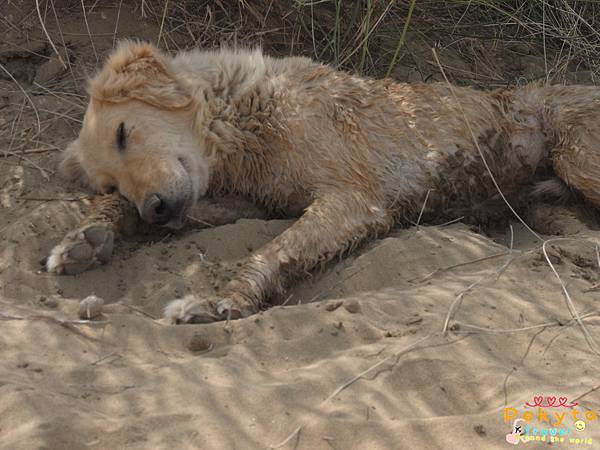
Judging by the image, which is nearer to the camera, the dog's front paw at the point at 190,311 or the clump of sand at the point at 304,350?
the clump of sand at the point at 304,350

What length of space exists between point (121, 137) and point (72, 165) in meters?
0.63

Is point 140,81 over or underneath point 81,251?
over

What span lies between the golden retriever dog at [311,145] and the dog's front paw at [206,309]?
1.12 feet

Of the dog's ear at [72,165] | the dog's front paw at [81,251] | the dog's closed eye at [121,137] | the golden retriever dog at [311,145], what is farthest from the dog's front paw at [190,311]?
the dog's ear at [72,165]

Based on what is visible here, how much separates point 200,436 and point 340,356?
0.79 m

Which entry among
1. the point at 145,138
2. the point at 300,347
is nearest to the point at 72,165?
the point at 145,138

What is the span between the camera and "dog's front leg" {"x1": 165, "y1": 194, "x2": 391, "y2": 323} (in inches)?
142

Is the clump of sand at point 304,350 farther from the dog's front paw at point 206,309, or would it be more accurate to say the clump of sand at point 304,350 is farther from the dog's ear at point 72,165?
the dog's ear at point 72,165

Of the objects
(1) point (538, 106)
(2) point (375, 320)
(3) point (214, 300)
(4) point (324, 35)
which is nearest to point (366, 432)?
(2) point (375, 320)

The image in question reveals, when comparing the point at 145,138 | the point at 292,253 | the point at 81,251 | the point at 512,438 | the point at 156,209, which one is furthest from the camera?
the point at 145,138

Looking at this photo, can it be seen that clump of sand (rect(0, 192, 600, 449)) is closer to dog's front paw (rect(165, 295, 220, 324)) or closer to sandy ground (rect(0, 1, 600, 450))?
sandy ground (rect(0, 1, 600, 450))

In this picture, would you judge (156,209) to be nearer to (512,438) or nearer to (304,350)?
(304,350)

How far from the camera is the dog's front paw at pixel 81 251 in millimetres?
3961

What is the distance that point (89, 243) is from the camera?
4059 mm
